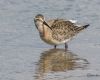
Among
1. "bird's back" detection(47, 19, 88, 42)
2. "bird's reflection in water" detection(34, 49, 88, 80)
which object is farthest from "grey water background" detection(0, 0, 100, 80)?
"bird's back" detection(47, 19, 88, 42)

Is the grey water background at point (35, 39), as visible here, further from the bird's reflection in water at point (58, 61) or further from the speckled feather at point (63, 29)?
the speckled feather at point (63, 29)

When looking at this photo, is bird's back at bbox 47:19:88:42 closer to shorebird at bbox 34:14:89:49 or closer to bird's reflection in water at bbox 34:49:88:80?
shorebird at bbox 34:14:89:49

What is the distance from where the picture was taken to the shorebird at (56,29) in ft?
41.4

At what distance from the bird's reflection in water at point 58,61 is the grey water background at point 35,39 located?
0.28 feet

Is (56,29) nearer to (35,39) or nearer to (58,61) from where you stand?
(35,39)

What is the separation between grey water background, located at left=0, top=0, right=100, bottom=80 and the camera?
10.1 metres

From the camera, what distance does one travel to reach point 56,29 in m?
13.2

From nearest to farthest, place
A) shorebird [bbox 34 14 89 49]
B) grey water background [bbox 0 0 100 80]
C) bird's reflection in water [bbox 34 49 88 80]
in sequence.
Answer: grey water background [bbox 0 0 100 80] < bird's reflection in water [bbox 34 49 88 80] < shorebird [bbox 34 14 89 49]

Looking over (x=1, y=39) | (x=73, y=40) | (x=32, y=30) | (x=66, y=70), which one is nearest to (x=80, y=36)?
(x=73, y=40)

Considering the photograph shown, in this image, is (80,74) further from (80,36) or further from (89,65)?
(80,36)

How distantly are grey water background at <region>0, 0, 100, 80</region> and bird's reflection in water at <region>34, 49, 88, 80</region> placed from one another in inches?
3.3

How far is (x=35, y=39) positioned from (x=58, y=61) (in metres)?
1.83

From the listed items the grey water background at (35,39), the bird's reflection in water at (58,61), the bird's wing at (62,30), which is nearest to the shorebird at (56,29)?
the bird's wing at (62,30)

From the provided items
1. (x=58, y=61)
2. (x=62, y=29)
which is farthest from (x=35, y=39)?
(x=58, y=61)
